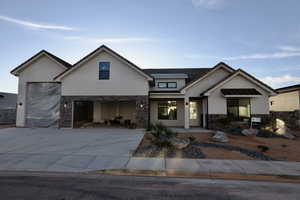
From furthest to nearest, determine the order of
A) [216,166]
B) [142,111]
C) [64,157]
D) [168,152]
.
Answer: [142,111] → [168,152] → [64,157] → [216,166]

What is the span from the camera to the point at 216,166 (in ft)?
17.2

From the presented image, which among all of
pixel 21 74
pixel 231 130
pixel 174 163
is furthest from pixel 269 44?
pixel 21 74

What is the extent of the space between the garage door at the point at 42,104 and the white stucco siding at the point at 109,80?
251 cm

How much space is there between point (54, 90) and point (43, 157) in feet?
35.4

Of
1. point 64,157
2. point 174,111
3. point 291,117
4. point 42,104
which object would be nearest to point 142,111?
point 174,111

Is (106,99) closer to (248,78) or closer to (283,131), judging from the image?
(248,78)

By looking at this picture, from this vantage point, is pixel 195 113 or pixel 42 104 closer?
pixel 42 104

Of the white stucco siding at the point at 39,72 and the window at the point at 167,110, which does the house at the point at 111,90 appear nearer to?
the white stucco siding at the point at 39,72

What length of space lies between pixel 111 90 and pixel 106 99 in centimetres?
100

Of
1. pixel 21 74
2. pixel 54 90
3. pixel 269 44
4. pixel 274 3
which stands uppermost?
pixel 274 3

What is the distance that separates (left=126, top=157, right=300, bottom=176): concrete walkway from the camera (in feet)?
16.0

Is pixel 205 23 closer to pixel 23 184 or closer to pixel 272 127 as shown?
pixel 272 127

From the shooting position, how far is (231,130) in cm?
1191

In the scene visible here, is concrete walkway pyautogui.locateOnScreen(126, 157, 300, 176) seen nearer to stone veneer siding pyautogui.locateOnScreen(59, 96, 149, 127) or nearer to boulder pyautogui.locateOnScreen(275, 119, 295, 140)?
boulder pyautogui.locateOnScreen(275, 119, 295, 140)
